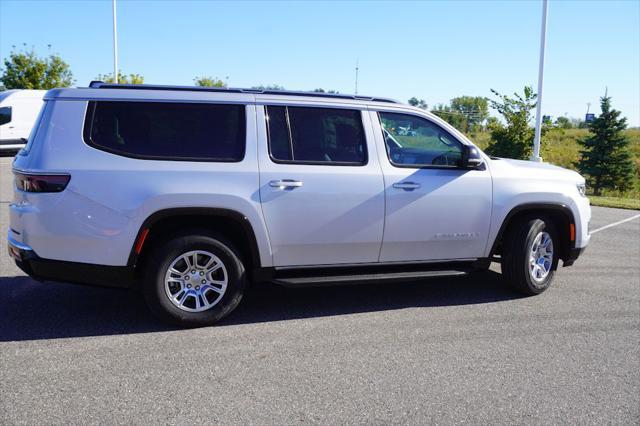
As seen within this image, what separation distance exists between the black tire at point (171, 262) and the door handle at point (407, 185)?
1.59m

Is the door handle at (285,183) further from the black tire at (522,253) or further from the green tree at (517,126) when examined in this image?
the green tree at (517,126)

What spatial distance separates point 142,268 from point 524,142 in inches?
722

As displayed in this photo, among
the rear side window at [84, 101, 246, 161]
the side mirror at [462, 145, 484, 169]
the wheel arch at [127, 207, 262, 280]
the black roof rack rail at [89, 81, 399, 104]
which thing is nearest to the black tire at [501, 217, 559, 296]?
the side mirror at [462, 145, 484, 169]

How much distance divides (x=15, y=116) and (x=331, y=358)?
24559 millimetres

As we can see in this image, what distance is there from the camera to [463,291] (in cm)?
616

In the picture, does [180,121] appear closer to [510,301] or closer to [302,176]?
[302,176]

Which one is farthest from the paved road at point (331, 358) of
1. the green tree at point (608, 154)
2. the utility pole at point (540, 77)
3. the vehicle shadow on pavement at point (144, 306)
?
the green tree at point (608, 154)

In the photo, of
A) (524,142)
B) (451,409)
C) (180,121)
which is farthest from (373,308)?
(524,142)

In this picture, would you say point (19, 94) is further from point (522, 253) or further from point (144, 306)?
point (522, 253)

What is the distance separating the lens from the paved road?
11.3ft

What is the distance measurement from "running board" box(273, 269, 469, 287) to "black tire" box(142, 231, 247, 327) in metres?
0.39

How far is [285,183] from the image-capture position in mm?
4875

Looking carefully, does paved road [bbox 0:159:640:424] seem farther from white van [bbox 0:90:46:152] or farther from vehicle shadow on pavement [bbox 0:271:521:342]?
white van [bbox 0:90:46:152]

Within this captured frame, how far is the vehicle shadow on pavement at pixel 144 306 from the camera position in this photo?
4797 mm
